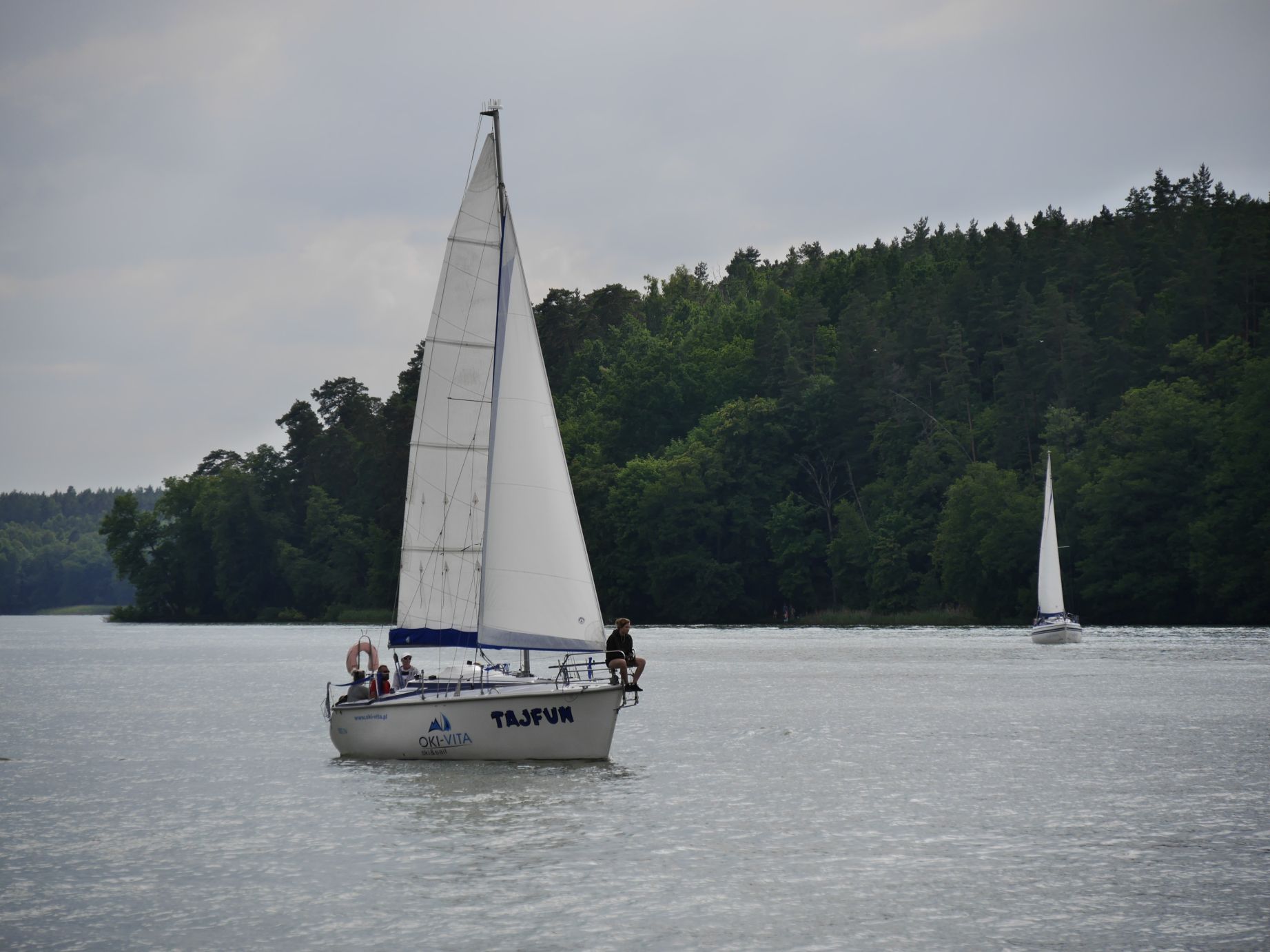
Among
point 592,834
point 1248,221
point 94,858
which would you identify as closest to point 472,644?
point 592,834

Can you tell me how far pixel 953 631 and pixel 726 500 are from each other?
133 feet

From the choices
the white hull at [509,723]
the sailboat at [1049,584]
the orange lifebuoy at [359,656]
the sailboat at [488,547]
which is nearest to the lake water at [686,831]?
the white hull at [509,723]

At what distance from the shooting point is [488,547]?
3275 cm

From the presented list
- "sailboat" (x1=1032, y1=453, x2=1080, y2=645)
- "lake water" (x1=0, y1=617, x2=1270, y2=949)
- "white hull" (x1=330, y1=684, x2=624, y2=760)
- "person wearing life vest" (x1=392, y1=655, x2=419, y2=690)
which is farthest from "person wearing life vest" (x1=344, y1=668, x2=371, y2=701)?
"sailboat" (x1=1032, y1=453, x2=1080, y2=645)

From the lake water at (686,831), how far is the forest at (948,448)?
218 ft

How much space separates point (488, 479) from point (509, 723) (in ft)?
17.0

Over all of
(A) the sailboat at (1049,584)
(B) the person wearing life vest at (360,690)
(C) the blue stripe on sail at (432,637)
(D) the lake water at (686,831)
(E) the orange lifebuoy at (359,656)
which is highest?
(A) the sailboat at (1049,584)

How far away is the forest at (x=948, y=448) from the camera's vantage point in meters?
118

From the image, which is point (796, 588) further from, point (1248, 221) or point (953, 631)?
point (1248, 221)

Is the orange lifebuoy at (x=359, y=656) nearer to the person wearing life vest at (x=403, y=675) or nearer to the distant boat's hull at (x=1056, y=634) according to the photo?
the person wearing life vest at (x=403, y=675)

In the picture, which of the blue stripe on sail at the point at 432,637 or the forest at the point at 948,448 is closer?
the blue stripe on sail at the point at 432,637

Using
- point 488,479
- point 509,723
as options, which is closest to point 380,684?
point 509,723

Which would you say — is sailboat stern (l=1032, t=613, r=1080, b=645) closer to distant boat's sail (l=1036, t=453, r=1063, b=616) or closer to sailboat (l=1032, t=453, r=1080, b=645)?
sailboat (l=1032, t=453, r=1080, b=645)

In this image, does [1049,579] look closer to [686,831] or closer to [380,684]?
[380,684]
